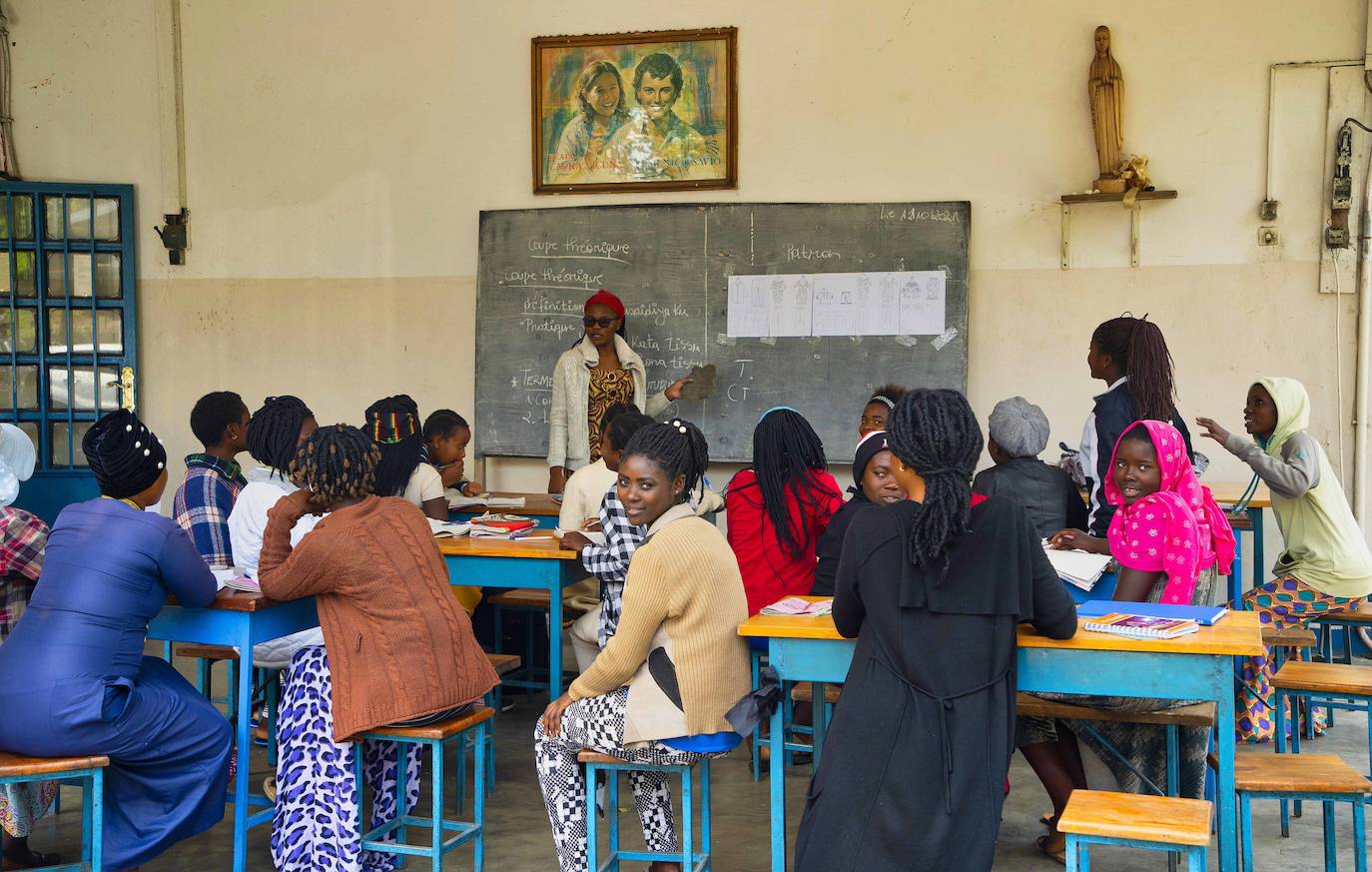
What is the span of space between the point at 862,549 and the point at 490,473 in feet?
16.0

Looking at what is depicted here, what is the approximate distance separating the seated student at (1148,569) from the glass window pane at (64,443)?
6.05m

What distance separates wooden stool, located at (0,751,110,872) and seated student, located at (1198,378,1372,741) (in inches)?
142

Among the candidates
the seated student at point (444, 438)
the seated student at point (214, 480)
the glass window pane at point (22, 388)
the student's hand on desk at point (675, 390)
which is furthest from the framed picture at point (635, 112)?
the glass window pane at point (22, 388)

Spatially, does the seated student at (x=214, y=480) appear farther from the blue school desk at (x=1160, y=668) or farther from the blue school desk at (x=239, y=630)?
the blue school desk at (x=1160, y=668)

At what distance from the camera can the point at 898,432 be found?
2725 mm

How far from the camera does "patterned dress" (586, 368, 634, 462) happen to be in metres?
6.75

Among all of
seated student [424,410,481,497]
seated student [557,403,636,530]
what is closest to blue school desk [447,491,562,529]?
seated student [424,410,481,497]

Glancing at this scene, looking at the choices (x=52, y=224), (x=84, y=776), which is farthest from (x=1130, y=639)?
(x=52, y=224)

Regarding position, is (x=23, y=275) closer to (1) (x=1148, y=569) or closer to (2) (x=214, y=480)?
(2) (x=214, y=480)

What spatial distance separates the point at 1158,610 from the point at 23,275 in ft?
22.4

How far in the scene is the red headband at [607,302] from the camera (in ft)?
21.9

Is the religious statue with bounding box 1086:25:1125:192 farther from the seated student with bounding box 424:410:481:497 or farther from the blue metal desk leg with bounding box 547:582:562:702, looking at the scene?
the blue metal desk leg with bounding box 547:582:562:702

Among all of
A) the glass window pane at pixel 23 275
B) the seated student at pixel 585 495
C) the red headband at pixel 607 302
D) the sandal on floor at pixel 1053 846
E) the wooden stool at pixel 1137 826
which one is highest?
the glass window pane at pixel 23 275

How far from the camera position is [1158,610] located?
312 cm
